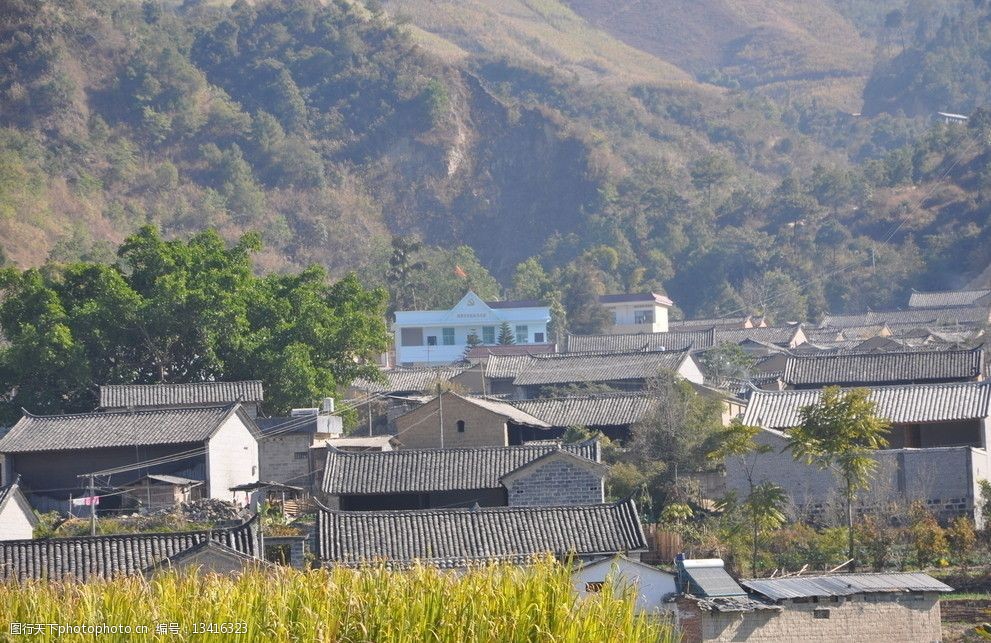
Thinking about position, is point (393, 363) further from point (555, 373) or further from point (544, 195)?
point (544, 195)

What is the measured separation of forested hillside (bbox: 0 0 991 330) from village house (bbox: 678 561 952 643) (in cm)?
6507

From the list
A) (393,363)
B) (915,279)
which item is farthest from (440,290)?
(915,279)

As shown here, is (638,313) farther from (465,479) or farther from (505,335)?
(465,479)

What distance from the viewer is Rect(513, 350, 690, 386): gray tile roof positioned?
56.5 meters

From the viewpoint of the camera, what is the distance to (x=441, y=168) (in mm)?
137000

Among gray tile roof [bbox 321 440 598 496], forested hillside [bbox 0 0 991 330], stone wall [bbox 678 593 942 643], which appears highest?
forested hillside [bbox 0 0 991 330]

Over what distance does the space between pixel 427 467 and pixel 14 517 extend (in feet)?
31.2

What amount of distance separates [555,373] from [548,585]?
4377cm

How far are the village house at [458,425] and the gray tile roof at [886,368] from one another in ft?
33.4

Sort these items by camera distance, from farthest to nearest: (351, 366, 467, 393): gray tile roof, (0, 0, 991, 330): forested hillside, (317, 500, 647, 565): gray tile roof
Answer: (0, 0, 991, 330): forested hillside → (351, 366, 467, 393): gray tile roof → (317, 500, 647, 565): gray tile roof

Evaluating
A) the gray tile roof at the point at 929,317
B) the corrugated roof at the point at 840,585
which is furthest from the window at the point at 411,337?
the corrugated roof at the point at 840,585

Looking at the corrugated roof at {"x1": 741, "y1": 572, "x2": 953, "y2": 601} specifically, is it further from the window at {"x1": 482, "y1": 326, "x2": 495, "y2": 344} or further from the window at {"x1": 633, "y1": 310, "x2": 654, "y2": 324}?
the window at {"x1": 633, "y1": 310, "x2": 654, "y2": 324}

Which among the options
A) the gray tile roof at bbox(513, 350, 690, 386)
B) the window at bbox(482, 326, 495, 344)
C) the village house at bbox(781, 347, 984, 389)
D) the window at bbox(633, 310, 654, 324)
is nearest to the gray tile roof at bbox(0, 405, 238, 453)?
the gray tile roof at bbox(513, 350, 690, 386)

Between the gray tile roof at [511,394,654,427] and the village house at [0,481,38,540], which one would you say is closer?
the village house at [0,481,38,540]
